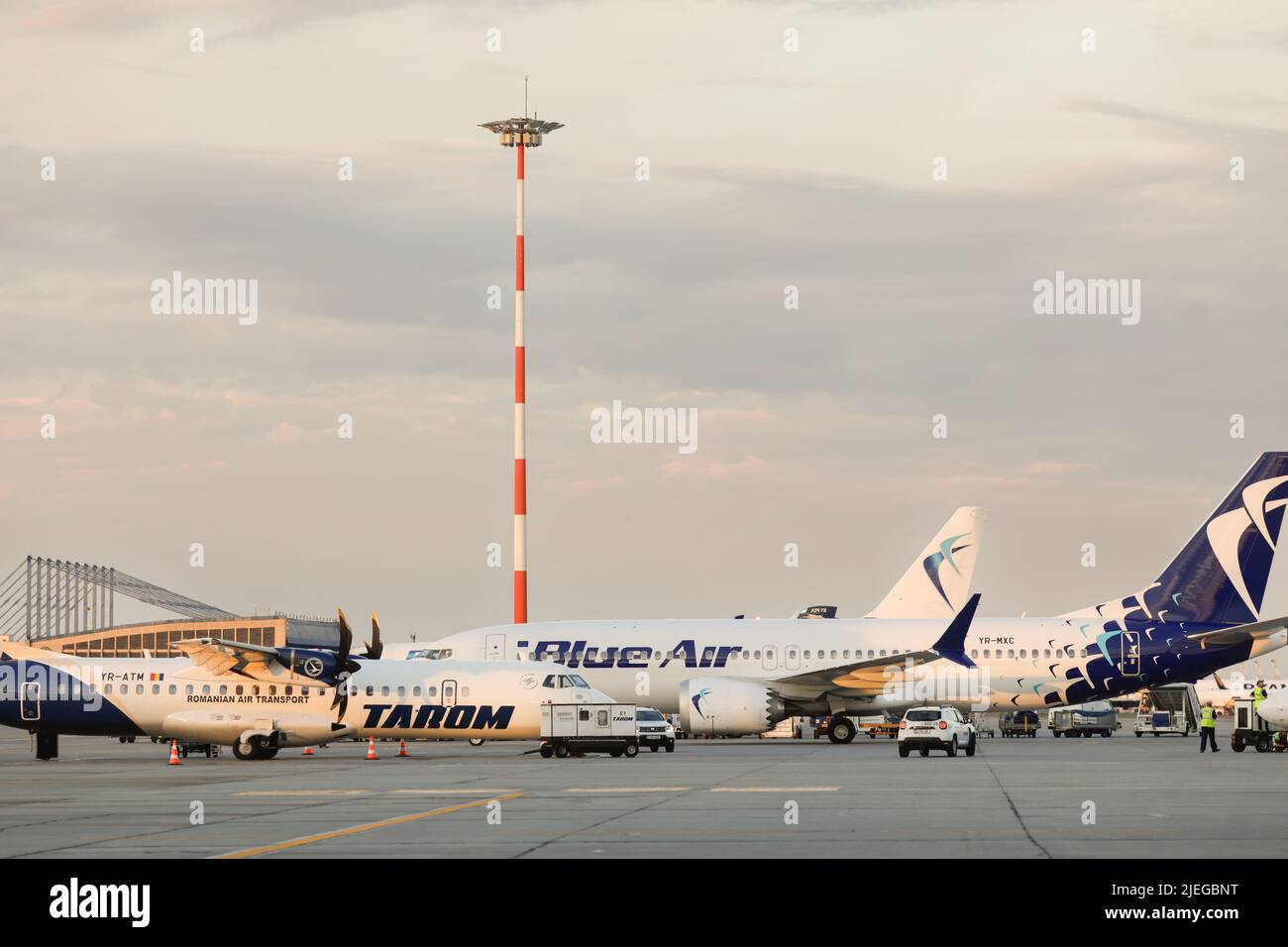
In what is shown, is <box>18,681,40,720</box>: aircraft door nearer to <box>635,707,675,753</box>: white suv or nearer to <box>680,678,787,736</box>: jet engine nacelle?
<box>635,707,675,753</box>: white suv

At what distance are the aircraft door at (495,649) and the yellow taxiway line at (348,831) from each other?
32171 mm

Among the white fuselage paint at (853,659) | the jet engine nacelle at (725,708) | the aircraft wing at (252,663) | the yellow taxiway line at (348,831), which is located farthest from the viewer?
the white fuselage paint at (853,659)

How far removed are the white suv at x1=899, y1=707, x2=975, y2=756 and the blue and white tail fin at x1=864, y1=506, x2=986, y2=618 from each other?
25491 mm

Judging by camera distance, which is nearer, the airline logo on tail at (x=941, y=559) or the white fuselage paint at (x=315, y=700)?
the white fuselage paint at (x=315, y=700)

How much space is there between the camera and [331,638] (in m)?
183

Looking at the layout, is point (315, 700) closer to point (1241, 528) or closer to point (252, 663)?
point (252, 663)

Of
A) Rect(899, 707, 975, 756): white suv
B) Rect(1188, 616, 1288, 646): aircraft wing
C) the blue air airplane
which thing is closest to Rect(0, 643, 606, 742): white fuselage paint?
Rect(899, 707, 975, 756): white suv

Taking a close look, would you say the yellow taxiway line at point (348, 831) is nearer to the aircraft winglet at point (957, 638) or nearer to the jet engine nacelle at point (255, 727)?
the jet engine nacelle at point (255, 727)

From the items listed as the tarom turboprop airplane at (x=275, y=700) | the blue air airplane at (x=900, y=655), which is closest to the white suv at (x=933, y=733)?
the blue air airplane at (x=900, y=655)

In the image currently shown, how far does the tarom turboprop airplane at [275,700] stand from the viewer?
153 ft

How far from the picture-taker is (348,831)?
21.5 meters

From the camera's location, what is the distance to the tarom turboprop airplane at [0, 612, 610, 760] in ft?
153
